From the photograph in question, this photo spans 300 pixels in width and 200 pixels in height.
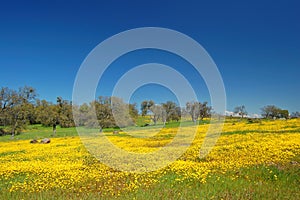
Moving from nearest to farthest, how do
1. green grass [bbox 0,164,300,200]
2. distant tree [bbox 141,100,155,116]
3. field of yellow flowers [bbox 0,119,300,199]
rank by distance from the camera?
green grass [bbox 0,164,300,200], field of yellow flowers [bbox 0,119,300,199], distant tree [bbox 141,100,155,116]

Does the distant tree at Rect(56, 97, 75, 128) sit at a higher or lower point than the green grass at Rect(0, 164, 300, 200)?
higher

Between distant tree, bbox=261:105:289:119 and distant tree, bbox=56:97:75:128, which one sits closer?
distant tree, bbox=56:97:75:128

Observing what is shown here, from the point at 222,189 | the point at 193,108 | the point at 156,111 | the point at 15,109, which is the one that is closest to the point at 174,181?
the point at 222,189

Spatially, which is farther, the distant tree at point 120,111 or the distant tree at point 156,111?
the distant tree at point 156,111

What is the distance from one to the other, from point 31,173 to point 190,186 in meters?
9.78

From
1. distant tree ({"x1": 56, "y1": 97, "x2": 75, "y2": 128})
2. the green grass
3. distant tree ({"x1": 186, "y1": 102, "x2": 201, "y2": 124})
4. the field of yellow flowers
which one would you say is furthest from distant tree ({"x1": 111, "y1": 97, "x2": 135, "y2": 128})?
the green grass

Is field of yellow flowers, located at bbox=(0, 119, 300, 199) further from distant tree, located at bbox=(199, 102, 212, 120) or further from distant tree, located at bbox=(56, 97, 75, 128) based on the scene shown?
distant tree, located at bbox=(199, 102, 212, 120)

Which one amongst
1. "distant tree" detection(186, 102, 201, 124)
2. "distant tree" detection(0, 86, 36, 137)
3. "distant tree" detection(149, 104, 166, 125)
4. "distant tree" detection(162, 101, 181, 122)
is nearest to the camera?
"distant tree" detection(0, 86, 36, 137)

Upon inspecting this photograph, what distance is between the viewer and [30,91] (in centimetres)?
7306

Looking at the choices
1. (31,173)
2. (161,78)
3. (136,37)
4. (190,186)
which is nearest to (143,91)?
(161,78)

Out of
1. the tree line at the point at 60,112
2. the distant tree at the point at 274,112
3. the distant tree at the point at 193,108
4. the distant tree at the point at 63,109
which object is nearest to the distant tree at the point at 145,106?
the tree line at the point at 60,112

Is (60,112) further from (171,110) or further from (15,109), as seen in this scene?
(171,110)

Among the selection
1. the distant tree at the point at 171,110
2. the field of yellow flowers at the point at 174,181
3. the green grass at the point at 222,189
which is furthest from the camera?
the distant tree at the point at 171,110

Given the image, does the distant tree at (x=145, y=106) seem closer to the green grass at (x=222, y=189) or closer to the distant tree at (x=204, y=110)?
the distant tree at (x=204, y=110)
